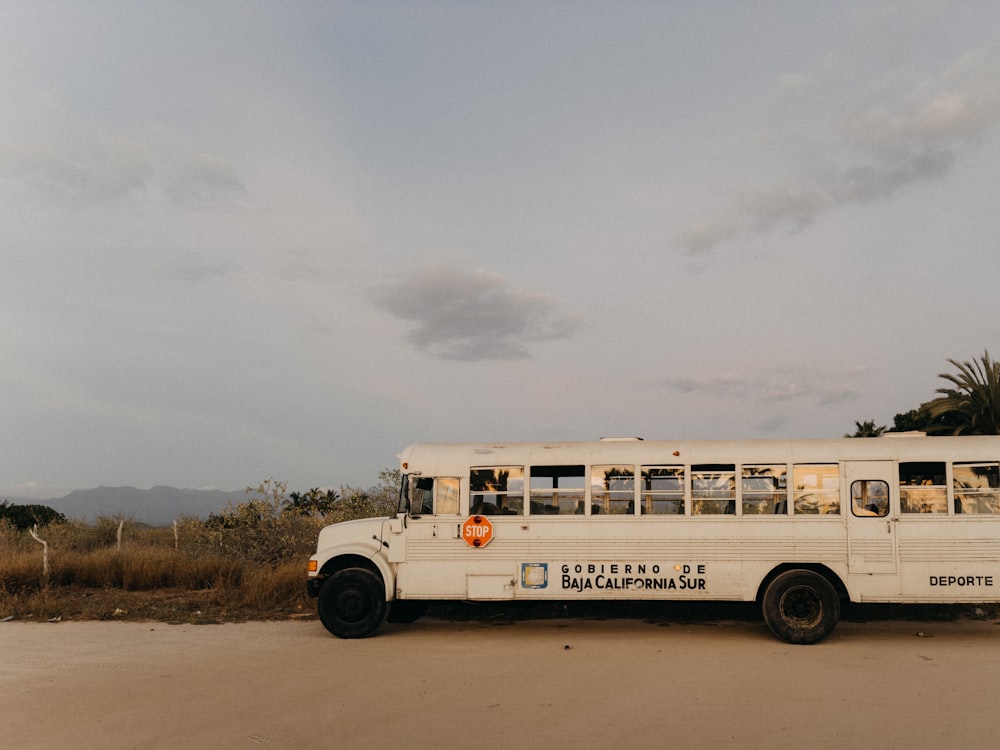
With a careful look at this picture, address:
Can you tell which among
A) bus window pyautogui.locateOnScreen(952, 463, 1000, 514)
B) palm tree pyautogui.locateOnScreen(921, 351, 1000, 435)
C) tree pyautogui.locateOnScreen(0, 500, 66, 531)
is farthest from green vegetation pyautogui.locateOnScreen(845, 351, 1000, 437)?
tree pyautogui.locateOnScreen(0, 500, 66, 531)

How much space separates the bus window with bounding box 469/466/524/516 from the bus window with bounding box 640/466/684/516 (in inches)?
68.2

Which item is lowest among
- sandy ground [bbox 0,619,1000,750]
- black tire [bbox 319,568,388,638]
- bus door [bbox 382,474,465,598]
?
sandy ground [bbox 0,619,1000,750]

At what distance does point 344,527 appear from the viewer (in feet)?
37.4

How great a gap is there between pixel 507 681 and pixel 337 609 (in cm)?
359

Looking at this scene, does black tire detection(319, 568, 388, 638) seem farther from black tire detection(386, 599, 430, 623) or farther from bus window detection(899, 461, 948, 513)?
bus window detection(899, 461, 948, 513)

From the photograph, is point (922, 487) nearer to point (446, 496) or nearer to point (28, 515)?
point (446, 496)

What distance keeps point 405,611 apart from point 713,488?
196 inches

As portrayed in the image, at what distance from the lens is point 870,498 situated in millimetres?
10680

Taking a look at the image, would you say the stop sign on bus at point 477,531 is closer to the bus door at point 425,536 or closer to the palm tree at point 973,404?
the bus door at point 425,536

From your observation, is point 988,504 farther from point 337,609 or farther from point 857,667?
point 337,609

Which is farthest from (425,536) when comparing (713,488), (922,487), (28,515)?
(28,515)

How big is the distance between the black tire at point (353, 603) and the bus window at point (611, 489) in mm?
3236

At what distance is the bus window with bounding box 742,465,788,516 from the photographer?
10.8m

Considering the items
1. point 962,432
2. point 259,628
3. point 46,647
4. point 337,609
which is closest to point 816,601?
point 337,609
